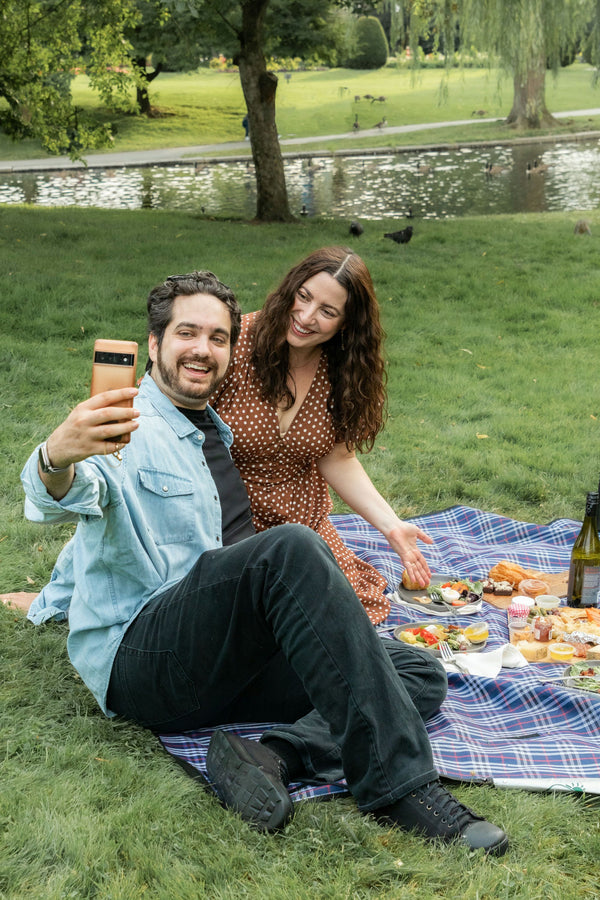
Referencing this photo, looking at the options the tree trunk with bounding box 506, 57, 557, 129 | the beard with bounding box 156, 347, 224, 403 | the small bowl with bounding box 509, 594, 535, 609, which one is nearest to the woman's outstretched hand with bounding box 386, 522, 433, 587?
the small bowl with bounding box 509, 594, 535, 609

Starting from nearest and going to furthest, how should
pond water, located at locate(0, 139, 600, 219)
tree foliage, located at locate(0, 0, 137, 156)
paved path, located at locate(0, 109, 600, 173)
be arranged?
tree foliage, located at locate(0, 0, 137, 156) < pond water, located at locate(0, 139, 600, 219) < paved path, located at locate(0, 109, 600, 173)

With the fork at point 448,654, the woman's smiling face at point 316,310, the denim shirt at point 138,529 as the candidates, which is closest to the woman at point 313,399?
the woman's smiling face at point 316,310

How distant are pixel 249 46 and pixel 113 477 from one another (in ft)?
41.1

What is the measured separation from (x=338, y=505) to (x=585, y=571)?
1.79 meters

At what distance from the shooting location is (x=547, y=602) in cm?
421

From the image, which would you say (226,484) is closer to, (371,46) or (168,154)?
(168,154)

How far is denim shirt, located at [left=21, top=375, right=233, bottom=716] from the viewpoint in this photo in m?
2.72

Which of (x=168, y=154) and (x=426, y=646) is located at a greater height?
(x=168, y=154)

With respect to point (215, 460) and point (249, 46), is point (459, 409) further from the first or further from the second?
point (249, 46)

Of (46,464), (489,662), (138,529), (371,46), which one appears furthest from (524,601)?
(371,46)

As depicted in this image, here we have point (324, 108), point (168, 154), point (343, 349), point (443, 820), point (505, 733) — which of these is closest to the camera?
point (443, 820)

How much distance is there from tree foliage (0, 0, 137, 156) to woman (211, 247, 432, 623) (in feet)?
31.2

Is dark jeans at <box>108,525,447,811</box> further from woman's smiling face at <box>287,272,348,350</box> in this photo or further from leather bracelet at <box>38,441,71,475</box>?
woman's smiling face at <box>287,272,348,350</box>

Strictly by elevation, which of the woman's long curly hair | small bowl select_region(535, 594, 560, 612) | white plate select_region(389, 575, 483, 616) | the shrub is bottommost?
white plate select_region(389, 575, 483, 616)
